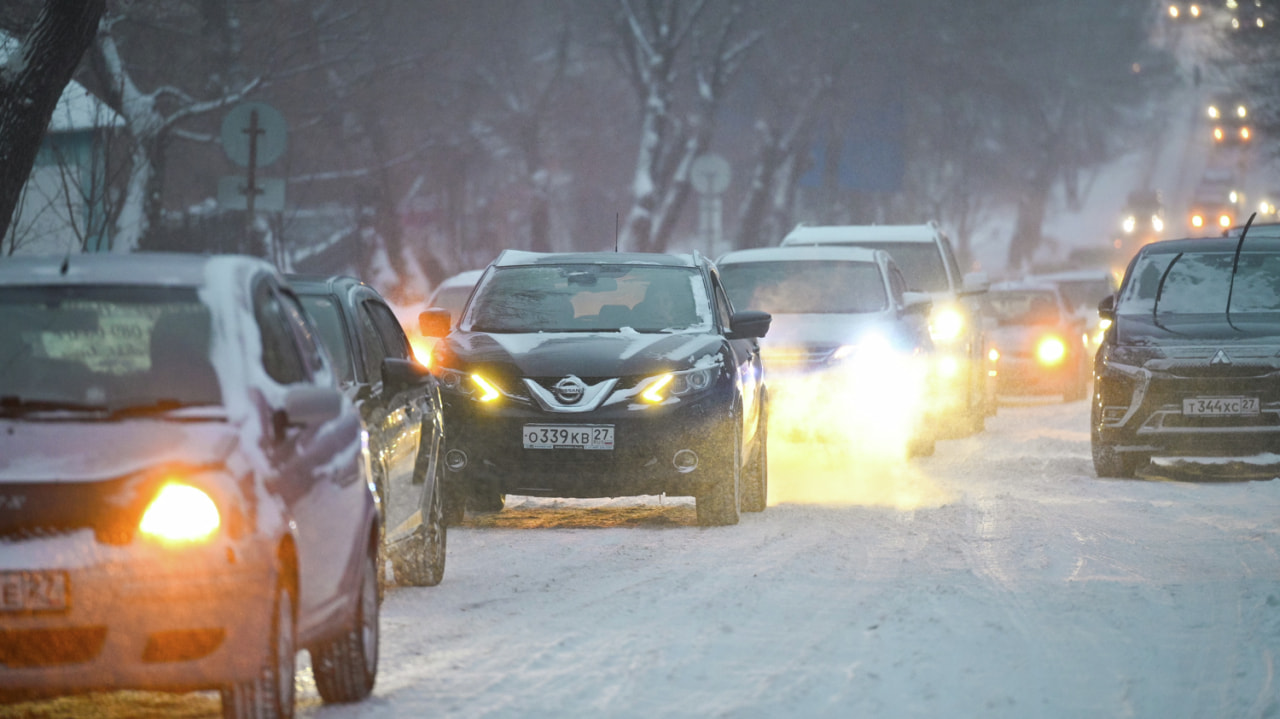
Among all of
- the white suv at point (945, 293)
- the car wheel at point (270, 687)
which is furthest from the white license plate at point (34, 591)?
the white suv at point (945, 293)

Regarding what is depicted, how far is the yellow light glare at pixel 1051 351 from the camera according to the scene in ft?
90.7

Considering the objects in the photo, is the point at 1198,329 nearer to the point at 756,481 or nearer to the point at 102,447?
the point at 756,481

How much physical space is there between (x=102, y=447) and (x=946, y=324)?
15.3 m

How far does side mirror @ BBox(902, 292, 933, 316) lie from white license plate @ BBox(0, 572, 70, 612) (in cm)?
1262

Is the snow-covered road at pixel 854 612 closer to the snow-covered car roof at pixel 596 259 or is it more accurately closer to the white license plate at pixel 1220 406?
the white license plate at pixel 1220 406

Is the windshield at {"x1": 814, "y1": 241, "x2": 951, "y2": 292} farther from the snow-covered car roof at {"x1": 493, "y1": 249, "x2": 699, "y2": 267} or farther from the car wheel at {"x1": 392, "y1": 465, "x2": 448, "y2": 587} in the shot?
the car wheel at {"x1": 392, "y1": 465, "x2": 448, "y2": 587}

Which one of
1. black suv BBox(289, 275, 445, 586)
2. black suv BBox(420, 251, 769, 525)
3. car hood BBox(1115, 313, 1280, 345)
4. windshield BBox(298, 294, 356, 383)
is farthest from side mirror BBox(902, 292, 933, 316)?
windshield BBox(298, 294, 356, 383)

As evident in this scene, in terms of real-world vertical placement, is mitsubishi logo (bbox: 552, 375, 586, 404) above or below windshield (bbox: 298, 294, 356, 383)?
below

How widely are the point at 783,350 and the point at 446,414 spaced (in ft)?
15.7

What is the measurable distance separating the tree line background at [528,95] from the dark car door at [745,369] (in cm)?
1357

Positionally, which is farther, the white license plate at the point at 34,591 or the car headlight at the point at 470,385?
the car headlight at the point at 470,385

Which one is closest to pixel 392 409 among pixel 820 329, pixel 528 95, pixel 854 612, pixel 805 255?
pixel 854 612

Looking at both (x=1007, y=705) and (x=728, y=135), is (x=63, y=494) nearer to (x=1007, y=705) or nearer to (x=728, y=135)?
(x=1007, y=705)

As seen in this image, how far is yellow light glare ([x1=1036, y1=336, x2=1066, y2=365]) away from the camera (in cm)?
2766
